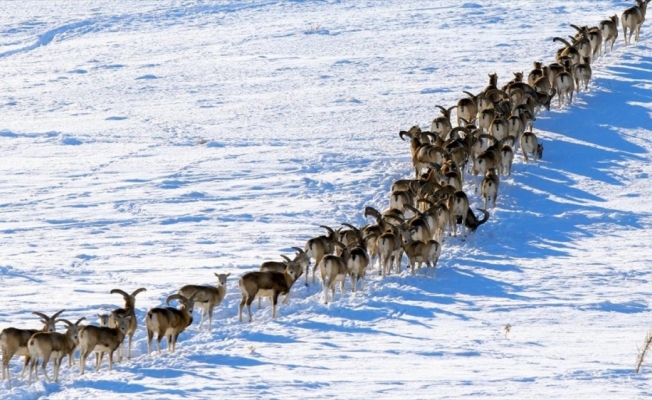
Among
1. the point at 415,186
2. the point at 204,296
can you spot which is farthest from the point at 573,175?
the point at 204,296

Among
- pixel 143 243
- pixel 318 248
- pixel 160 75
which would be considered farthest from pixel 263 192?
pixel 160 75

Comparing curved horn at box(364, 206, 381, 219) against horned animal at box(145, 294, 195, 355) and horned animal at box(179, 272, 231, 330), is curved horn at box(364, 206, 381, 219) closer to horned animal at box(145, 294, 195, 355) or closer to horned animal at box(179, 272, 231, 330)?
horned animal at box(179, 272, 231, 330)

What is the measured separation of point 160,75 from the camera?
33.6 m

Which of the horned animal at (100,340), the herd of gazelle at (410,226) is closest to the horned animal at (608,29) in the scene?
the herd of gazelle at (410,226)

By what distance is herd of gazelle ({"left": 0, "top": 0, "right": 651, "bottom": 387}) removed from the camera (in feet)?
47.9

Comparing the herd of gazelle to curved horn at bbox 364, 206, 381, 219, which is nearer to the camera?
the herd of gazelle

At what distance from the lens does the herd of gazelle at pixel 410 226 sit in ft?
47.9

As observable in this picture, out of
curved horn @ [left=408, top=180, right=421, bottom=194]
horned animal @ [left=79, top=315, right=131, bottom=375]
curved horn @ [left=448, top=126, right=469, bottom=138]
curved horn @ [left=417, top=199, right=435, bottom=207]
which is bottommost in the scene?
horned animal @ [left=79, top=315, right=131, bottom=375]

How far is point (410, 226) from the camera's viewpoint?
60.8ft

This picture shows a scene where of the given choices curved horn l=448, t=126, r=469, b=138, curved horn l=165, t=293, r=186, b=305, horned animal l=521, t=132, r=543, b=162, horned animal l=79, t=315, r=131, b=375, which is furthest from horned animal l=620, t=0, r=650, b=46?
horned animal l=79, t=315, r=131, b=375

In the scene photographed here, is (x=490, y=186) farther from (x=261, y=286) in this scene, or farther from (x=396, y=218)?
(x=261, y=286)

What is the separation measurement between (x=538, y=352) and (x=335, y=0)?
29934 mm

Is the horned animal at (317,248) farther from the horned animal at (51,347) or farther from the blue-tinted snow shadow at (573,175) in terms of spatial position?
the horned animal at (51,347)

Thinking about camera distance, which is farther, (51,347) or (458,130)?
(458,130)
